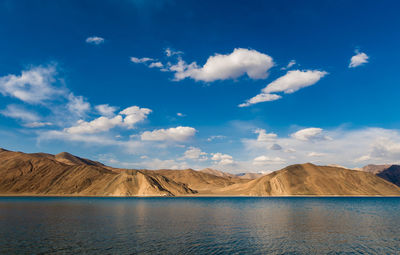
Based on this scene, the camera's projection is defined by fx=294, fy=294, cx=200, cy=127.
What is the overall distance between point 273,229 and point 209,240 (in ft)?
46.6

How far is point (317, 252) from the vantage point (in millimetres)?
30906

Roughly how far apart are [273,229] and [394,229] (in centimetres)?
2015

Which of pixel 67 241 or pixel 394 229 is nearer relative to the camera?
pixel 67 241

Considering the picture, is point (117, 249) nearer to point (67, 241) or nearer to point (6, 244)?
point (67, 241)

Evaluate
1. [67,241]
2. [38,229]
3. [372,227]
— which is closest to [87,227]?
[38,229]

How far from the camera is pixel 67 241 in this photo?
3494 cm

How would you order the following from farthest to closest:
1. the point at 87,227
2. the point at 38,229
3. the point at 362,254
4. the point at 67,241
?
the point at 87,227
the point at 38,229
the point at 67,241
the point at 362,254

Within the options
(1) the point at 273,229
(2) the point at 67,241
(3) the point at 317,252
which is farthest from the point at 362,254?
(2) the point at 67,241

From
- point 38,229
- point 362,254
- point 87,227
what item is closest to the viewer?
point 362,254

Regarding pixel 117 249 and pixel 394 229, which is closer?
pixel 117 249

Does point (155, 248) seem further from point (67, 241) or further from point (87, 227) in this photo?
point (87, 227)

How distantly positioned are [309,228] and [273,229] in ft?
20.5

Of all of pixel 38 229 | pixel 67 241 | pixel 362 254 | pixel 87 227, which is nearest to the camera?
pixel 362 254

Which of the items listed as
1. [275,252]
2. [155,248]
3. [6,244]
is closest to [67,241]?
[6,244]
